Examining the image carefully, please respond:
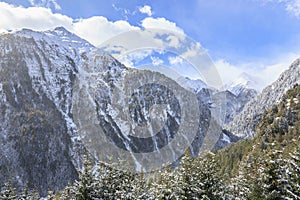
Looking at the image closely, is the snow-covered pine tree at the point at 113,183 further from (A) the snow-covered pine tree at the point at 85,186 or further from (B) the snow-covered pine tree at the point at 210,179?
(B) the snow-covered pine tree at the point at 210,179

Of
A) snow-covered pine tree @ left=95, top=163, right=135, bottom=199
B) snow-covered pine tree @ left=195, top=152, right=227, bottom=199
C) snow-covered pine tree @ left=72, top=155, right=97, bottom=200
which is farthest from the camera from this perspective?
snow-covered pine tree @ left=195, top=152, right=227, bottom=199

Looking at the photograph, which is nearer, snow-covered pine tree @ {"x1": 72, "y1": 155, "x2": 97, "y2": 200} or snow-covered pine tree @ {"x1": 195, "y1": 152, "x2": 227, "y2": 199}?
snow-covered pine tree @ {"x1": 72, "y1": 155, "x2": 97, "y2": 200}

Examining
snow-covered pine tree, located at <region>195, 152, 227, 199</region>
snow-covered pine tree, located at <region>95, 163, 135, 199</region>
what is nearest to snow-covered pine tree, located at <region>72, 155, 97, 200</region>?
snow-covered pine tree, located at <region>95, 163, 135, 199</region>

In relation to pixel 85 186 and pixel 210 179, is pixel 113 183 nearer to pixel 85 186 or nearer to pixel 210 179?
pixel 85 186

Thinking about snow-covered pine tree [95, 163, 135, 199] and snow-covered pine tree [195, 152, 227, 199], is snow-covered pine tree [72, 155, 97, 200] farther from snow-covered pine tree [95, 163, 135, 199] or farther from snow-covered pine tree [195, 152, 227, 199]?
snow-covered pine tree [195, 152, 227, 199]

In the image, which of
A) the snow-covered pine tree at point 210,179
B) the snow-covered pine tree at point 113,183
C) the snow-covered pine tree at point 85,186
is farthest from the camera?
the snow-covered pine tree at point 210,179

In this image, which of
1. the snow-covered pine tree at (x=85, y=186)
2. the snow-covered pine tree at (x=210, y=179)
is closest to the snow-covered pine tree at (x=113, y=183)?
the snow-covered pine tree at (x=85, y=186)

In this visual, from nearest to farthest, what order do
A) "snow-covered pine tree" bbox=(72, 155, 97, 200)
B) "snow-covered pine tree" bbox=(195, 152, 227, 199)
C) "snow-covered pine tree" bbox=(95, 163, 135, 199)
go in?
1. "snow-covered pine tree" bbox=(72, 155, 97, 200)
2. "snow-covered pine tree" bbox=(95, 163, 135, 199)
3. "snow-covered pine tree" bbox=(195, 152, 227, 199)

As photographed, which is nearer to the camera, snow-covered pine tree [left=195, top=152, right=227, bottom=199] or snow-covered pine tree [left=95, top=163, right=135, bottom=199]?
snow-covered pine tree [left=95, top=163, right=135, bottom=199]

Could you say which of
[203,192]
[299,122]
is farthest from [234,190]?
[299,122]

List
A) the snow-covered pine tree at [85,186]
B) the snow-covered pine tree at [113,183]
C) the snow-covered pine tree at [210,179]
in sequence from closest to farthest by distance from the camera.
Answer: the snow-covered pine tree at [85,186]
the snow-covered pine tree at [113,183]
the snow-covered pine tree at [210,179]

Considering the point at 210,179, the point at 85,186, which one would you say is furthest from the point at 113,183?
the point at 210,179

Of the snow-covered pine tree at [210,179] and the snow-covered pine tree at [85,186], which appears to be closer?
the snow-covered pine tree at [85,186]

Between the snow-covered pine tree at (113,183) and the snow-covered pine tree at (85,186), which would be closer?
the snow-covered pine tree at (85,186)
